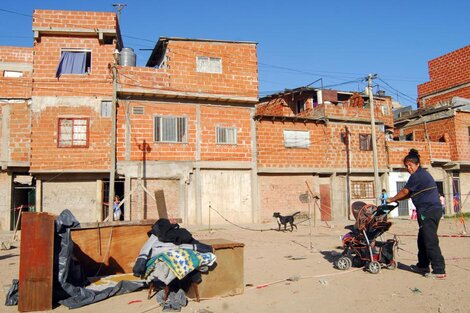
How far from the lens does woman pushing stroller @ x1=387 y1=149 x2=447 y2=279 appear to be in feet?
23.3

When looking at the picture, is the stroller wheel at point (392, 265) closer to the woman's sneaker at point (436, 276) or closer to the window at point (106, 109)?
the woman's sneaker at point (436, 276)

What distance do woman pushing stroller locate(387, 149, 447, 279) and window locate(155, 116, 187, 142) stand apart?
1456 centimetres

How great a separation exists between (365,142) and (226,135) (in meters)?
9.91

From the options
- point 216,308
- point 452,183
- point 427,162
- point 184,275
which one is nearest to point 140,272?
point 184,275

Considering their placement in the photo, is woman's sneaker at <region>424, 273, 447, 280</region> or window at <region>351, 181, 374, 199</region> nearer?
woman's sneaker at <region>424, 273, 447, 280</region>

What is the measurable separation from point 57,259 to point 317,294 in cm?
390

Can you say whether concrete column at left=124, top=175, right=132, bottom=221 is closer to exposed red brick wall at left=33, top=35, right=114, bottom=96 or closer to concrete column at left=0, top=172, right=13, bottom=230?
exposed red brick wall at left=33, top=35, right=114, bottom=96

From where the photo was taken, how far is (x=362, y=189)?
2617cm

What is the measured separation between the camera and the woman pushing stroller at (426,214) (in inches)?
279

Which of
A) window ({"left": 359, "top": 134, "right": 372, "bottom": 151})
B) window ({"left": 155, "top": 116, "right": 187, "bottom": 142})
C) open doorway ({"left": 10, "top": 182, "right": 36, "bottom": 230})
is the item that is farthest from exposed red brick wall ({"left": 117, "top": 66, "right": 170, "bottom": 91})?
window ({"left": 359, "top": 134, "right": 372, "bottom": 151})

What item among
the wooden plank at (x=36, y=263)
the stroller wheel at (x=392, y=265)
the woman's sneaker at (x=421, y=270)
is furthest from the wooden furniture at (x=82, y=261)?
the woman's sneaker at (x=421, y=270)

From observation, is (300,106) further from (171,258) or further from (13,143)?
(171,258)

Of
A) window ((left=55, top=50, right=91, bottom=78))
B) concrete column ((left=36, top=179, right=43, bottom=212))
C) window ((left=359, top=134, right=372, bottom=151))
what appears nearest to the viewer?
concrete column ((left=36, top=179, right=43, bottom=212))

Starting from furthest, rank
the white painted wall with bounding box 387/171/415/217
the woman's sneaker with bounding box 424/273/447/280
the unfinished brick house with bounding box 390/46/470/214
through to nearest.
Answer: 1. the unfinished brick house with bounding box 390/46/470/214
2. the white painted wall with bounding box 387/171/415/217
3. the woman's sneaker with bounding box 424/273/447/280
